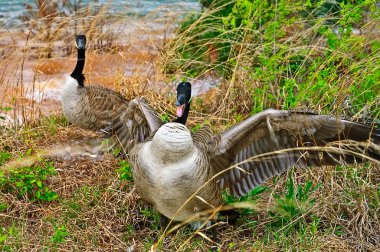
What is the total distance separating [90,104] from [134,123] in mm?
1508

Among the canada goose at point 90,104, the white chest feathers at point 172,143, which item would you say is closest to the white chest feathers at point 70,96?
the canada goose at point 90,104

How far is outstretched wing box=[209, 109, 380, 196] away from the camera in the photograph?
3.99m

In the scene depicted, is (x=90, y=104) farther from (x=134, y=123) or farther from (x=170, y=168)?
(x=170, y=168)

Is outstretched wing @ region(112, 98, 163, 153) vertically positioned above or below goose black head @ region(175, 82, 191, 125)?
below

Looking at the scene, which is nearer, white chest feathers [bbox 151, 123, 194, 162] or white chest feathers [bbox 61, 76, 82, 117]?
white chest feathers [bbox 151, 123, 194, 162]

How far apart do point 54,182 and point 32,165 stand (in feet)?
0.79

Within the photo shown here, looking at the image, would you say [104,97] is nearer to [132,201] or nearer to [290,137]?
[132,201]

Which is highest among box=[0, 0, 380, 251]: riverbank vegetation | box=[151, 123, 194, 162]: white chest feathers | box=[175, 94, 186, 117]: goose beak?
box=[175, 94, 186, 117]: goose beak

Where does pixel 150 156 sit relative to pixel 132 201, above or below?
above

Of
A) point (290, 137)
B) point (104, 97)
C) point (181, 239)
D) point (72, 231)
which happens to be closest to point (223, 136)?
point (290, 137)

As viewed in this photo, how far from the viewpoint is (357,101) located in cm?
518

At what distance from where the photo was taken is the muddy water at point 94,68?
6277 millimetres

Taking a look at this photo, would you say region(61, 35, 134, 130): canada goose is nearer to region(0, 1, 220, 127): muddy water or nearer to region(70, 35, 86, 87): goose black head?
region(70, 35, 86, 87): goose black head

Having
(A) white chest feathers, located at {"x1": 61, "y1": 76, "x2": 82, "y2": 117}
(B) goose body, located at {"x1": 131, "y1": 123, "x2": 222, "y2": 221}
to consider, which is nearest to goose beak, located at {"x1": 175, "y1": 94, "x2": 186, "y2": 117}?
(B) goose body, located at {"x1": 131, "y1": 123, "x2": 222, "y2": 221}
